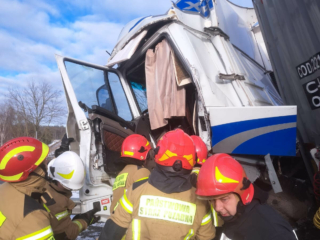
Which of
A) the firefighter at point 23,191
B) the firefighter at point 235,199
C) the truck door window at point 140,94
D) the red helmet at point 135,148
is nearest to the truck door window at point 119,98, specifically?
the truck door window at point 140,94

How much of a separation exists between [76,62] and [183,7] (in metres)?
1.95

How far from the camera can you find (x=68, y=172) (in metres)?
2.47

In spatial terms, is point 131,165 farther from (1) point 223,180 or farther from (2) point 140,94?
(2) point 140,94

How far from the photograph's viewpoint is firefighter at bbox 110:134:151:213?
2.45m

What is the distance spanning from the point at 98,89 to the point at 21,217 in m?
2.36

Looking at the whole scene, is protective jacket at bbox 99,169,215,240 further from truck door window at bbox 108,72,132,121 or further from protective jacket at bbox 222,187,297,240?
truck door window at bbox 108,72,132,121

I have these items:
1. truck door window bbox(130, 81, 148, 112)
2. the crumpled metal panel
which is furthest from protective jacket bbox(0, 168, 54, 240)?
the crumpled metal panel

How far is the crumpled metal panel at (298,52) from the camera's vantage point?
227 cm

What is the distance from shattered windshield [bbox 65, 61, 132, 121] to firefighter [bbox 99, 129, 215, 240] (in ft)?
6.46

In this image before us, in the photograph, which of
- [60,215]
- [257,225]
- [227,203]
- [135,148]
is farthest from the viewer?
[135,148]

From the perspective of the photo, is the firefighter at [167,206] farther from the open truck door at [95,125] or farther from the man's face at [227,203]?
the open truck door at [95,125]

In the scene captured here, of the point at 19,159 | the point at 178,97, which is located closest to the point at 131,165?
the point at 178,97

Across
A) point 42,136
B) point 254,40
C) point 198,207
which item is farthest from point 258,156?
point 42,136

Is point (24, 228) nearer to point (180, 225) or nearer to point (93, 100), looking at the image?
point (180, 225)
